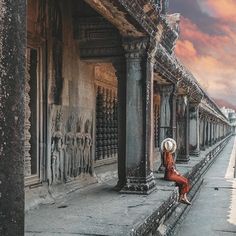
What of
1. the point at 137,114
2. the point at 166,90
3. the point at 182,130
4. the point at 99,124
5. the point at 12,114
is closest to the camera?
the point at 12,114

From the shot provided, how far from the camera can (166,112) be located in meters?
15.1

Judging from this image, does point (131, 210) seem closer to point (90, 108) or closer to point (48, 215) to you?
point (48, 215)

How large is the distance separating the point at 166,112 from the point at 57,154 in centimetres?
631

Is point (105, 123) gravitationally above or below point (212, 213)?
above

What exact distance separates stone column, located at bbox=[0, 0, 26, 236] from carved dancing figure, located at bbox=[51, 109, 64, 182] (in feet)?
18.5

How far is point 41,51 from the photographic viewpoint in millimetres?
8664

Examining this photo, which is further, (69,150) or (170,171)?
(170,171)

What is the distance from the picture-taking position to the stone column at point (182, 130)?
61.5 feet

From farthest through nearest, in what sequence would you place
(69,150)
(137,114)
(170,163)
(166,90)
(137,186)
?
(166,90) → (170,163) → (69,150) → (137,114) → (137,186)

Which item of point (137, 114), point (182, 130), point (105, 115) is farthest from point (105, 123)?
point (182, 130)

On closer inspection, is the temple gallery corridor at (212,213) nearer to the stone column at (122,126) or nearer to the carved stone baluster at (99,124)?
the stone column at (122,126)

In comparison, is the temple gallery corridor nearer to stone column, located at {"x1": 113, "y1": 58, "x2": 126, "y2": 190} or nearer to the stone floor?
the stone floor

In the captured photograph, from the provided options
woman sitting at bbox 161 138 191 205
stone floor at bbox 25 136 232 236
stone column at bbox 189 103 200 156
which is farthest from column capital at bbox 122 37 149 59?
stone column at bbox 189 103 200 156

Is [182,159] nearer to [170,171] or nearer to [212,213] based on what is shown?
[212,213]
